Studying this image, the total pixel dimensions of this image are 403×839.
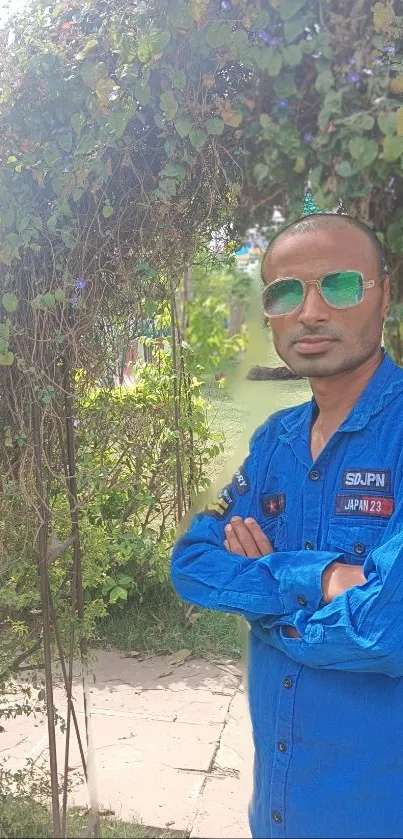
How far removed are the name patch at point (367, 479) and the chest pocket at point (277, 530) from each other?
0.55 ft

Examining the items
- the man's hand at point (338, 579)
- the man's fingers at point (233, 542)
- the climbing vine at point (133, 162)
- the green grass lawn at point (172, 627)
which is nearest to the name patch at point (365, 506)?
the man's hand at point (338, 579)

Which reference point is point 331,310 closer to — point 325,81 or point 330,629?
point 325,81

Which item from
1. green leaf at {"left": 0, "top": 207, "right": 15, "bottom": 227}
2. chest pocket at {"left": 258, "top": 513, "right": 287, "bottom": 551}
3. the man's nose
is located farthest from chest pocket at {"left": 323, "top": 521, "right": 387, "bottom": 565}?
green leaf at {"left": 0, "top": 207, "right": 15, "bottom": 227}

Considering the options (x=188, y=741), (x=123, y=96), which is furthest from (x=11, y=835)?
(x=123, y=96)

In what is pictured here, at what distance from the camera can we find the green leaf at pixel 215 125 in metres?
1.94

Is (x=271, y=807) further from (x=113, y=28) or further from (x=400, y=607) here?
(x=113, y=28)

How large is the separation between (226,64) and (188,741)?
2.78m

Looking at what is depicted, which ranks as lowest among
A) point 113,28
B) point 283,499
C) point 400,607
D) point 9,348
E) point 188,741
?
point 188,741

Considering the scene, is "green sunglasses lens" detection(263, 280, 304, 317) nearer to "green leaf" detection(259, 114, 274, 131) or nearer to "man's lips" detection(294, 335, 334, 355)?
"man's lips" detection(294, 335, 334, 355)

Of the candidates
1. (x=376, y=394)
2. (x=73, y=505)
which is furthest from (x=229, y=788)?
(x=376, y=394)

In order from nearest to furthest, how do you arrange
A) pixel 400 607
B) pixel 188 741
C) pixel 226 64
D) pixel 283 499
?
pixel 400 607, pixel 283 499, pixel 226 64, pixel 188 741

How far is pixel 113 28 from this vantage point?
2.00 metres

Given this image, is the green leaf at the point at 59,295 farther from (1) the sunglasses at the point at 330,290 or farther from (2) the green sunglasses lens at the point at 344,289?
(2) the green sunglasses lens at the point at 344,289

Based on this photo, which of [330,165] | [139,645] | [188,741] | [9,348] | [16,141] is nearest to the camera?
[330,165]
